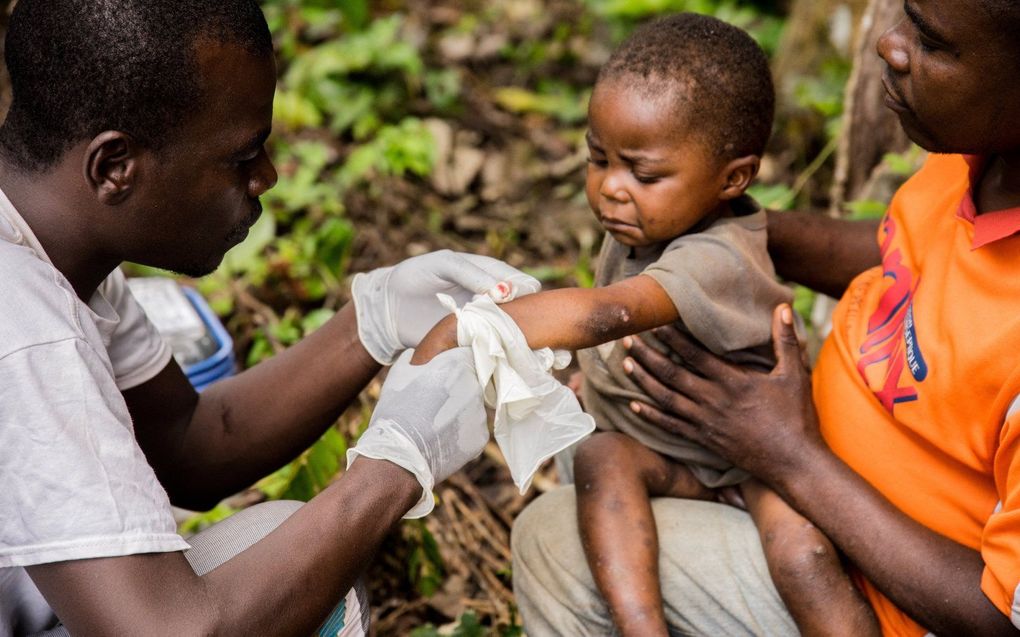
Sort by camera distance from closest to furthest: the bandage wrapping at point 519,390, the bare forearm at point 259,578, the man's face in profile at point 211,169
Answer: the bare forearm at point 259,578, the man's face in profile at point 211,169, the bandage wrapping at point 519,390

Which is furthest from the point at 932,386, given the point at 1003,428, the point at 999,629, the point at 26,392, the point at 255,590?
the point at 26,392

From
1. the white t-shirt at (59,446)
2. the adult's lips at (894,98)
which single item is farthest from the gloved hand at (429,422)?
the adult's lips at (894,98)

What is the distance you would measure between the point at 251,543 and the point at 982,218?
1.41 meters

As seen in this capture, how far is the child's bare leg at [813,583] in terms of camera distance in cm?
188

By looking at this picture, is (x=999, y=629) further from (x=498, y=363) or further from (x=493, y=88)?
(x=493, y=88)

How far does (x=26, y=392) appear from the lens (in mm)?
1425

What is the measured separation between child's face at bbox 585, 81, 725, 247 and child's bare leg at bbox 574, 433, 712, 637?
457 millimetres

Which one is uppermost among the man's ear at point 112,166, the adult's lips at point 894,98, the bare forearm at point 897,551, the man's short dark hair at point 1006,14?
the man's short dark hair at point 1006,14

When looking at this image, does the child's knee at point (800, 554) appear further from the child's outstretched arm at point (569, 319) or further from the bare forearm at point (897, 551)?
the child's outstretched arm at point (569, 319)

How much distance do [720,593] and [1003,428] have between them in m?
0.66

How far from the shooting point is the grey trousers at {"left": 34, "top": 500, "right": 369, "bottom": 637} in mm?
1806

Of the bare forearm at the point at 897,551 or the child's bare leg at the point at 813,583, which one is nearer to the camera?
the bare forearm at the point at 897,551

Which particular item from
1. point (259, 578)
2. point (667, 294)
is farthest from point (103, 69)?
point (667, 294)

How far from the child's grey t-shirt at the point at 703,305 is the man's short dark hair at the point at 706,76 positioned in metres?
0.19
